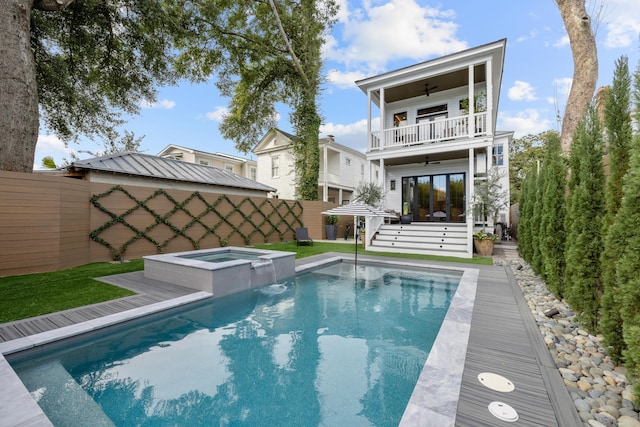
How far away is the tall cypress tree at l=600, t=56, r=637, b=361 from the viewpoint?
274 cm

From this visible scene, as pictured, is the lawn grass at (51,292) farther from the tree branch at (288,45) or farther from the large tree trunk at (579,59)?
the tree branch at (288,45)

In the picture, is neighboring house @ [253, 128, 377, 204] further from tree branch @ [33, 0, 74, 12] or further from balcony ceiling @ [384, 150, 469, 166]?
tree branch @ [33, 0, 74, 12]

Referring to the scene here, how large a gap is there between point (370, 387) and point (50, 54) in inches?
543

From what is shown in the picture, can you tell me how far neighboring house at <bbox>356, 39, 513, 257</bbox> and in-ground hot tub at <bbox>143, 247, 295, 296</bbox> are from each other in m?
5.52

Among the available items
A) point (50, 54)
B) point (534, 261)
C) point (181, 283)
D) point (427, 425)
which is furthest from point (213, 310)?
point (50, 54)

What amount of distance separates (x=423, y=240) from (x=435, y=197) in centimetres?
349

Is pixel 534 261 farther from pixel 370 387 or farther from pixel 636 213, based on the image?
pixel 370 387

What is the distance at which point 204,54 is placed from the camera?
48.0 ft

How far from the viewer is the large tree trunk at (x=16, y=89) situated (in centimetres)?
648

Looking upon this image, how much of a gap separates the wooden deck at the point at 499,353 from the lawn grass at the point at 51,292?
34cm

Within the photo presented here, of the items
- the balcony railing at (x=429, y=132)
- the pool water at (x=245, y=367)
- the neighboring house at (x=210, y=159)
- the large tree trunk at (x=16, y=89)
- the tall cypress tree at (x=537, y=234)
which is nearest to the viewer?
the pool water at (x=245, y=367)

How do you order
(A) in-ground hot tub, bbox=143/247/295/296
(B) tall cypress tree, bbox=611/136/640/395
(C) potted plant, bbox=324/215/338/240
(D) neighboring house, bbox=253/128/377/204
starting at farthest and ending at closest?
(D) neighboring house, bbox=253/128/377/204, (C) potted plant, bbox=324/215/338/240, (A) in-ground hot tub, bbox=143/247/295/296, (B) tall cypress tree, bbox=611/136/640/395

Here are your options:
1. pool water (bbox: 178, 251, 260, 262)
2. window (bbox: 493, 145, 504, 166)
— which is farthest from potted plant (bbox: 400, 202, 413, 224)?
pool water (bbox: 178, 251, 260, 262)

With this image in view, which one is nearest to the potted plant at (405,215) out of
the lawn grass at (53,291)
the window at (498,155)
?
the window at (498,155)
